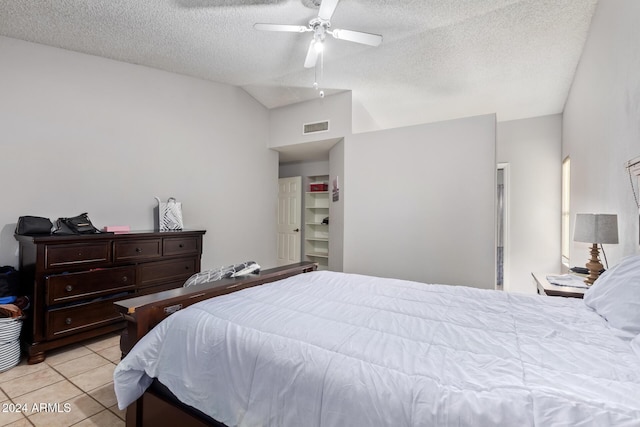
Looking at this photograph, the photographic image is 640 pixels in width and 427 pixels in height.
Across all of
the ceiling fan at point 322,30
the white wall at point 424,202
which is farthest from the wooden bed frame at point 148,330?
the white wall at point 424,202

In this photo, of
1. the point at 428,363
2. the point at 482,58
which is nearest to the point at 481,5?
the point at 482,58

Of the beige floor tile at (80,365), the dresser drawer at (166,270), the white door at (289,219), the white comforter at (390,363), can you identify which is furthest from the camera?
the white door at (289,219)

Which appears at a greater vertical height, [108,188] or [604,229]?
[108,188]

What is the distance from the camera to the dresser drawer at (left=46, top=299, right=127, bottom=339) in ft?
8.10

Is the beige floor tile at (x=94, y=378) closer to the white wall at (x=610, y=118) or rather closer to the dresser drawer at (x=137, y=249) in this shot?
the dresser drawer at (x=137, y=249)

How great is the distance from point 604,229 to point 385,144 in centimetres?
253

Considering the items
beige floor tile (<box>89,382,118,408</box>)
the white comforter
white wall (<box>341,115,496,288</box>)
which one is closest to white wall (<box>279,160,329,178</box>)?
white wall (<box>341,115,496,288</box>)

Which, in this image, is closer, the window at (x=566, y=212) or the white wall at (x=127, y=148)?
the white wall at (x=127, y=148)

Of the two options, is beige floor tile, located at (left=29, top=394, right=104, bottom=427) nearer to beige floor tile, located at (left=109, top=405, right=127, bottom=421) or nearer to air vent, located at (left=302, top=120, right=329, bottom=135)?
beige floor tile, located at (left=109, top=405, right=127, bottom=421)

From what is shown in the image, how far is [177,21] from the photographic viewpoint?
2.69m

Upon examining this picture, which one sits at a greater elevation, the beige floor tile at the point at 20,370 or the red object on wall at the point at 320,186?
the red object on wall at the point at 320,186

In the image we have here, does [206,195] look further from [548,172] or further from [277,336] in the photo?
[548,172]

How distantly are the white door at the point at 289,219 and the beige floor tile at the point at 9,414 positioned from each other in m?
4.18

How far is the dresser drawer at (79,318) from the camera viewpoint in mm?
2469
